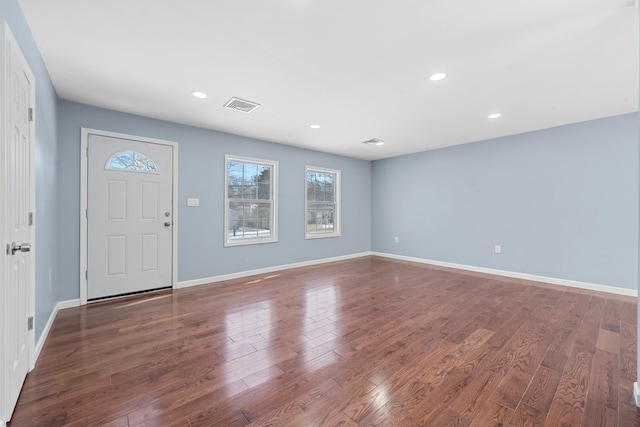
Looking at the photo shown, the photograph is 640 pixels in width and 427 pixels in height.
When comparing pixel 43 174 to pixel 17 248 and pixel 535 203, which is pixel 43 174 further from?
pixel 535 203

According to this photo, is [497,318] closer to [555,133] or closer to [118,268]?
[555,133]

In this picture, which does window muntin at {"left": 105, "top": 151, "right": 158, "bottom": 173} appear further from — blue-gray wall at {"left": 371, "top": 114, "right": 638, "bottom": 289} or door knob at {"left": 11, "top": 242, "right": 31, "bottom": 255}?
A: blue-gray wall at {"left": 371, "top": 114, "right": 638, "bottom": 289}

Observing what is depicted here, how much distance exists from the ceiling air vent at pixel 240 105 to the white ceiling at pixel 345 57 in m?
0.08

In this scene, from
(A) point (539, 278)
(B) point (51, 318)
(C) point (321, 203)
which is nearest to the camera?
(B) point (51, 318)

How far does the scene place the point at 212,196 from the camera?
4.41m

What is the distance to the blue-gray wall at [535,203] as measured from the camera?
3.75 metres

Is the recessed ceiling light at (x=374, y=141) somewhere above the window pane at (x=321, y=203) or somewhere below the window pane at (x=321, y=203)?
above

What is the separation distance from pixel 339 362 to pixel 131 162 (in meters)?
3.58

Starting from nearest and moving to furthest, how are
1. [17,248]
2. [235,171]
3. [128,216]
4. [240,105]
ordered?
1. [17,248]
2. [240,105]
3. [128,216]
4. [235,171]

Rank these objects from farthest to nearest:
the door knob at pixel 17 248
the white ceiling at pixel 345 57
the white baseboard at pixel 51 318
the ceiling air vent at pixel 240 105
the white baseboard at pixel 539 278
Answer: the white baseboard at pixel 539 278 < the ceiling air vent at pixel 240 105 < the white baseboard at pixel 51 318 < the white ceiling at pixel 345 57 < the door knob at pixel 17 248

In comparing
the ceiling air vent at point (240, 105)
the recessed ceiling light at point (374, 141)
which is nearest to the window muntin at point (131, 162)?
the ceiling air vent at point (240, 105)

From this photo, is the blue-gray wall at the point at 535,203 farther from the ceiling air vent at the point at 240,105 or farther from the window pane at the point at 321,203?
the ceiling air vent at the point at 240,105

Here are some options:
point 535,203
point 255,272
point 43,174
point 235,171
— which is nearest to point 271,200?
point 235,171

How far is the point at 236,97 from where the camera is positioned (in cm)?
319
